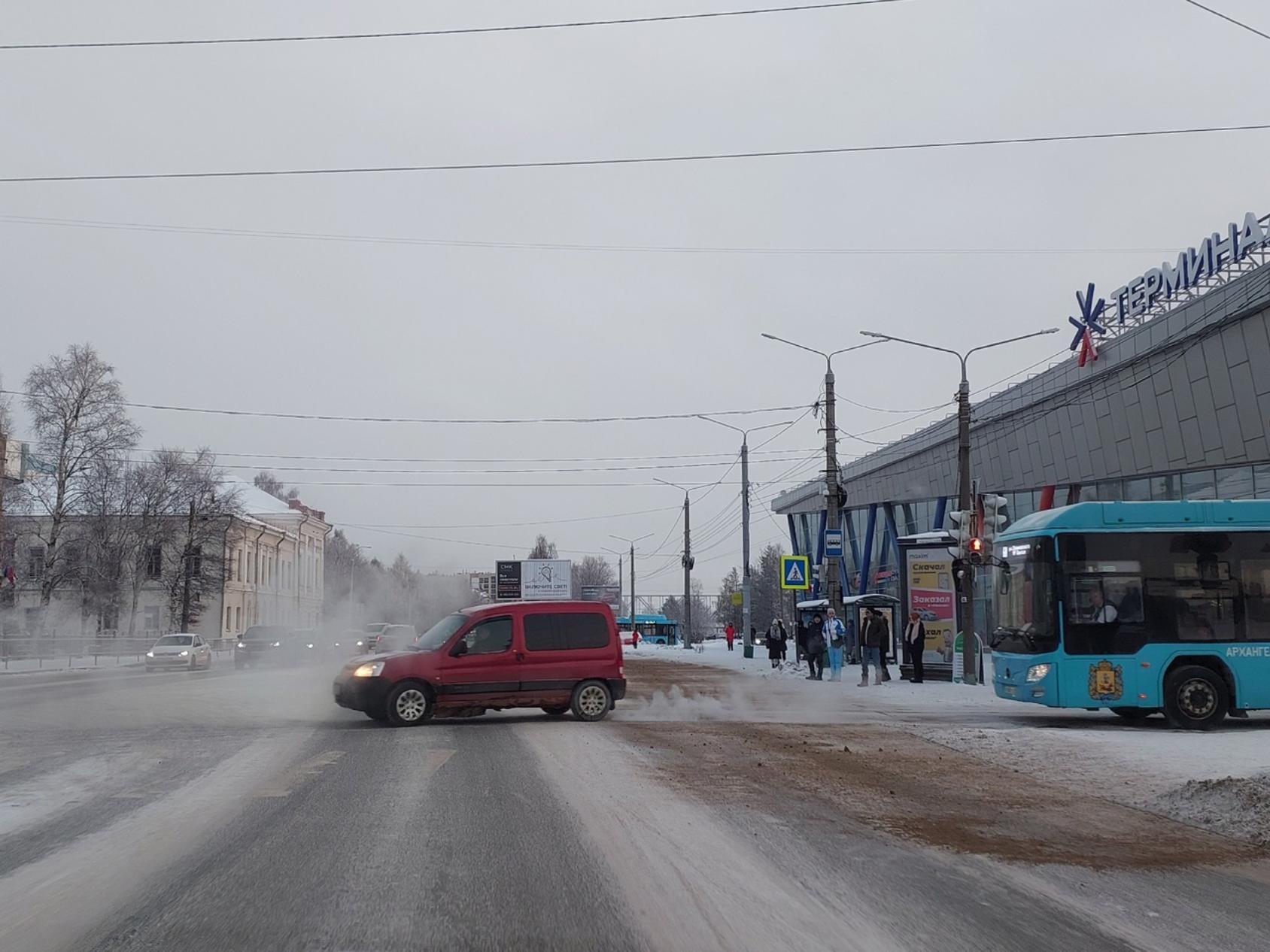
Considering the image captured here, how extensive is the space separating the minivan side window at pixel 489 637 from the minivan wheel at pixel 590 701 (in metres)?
1.29

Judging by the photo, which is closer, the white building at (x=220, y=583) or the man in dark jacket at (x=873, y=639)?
the man in dark jacket at (x=873, y=639)

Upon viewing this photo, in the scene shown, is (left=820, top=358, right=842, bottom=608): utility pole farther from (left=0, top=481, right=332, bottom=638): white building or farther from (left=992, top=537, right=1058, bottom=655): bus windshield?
(left=0, top=481, right=332, bottom=638): white building

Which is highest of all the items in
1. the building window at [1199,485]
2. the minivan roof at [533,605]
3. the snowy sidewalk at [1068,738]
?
the building window at [1199,485]

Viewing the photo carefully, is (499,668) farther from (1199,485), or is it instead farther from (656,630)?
(656,630)

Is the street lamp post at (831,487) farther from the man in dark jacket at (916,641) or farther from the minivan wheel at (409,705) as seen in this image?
the minivan wheel at (409,705)

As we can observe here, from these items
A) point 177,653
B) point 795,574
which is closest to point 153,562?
point 177,653

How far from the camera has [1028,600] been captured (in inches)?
722

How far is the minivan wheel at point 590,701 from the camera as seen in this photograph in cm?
1800

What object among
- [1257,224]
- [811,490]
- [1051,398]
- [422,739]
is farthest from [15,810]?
[811,490]

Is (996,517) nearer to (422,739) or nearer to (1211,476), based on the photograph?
(1211,476)

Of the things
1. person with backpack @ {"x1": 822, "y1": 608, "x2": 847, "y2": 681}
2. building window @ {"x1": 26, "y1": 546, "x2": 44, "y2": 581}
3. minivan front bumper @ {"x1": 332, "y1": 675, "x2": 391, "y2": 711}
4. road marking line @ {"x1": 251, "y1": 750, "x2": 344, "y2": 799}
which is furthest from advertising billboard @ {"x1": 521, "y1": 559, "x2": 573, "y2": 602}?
road marking line @ {"x1": 251, "y1": 750, "x2": 344, "y2": 799}

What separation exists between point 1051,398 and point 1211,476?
757 cm

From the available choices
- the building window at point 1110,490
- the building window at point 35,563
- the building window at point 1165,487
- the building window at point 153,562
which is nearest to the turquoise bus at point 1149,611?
the building window at point 1165,487

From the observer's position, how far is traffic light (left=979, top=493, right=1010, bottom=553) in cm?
2558
